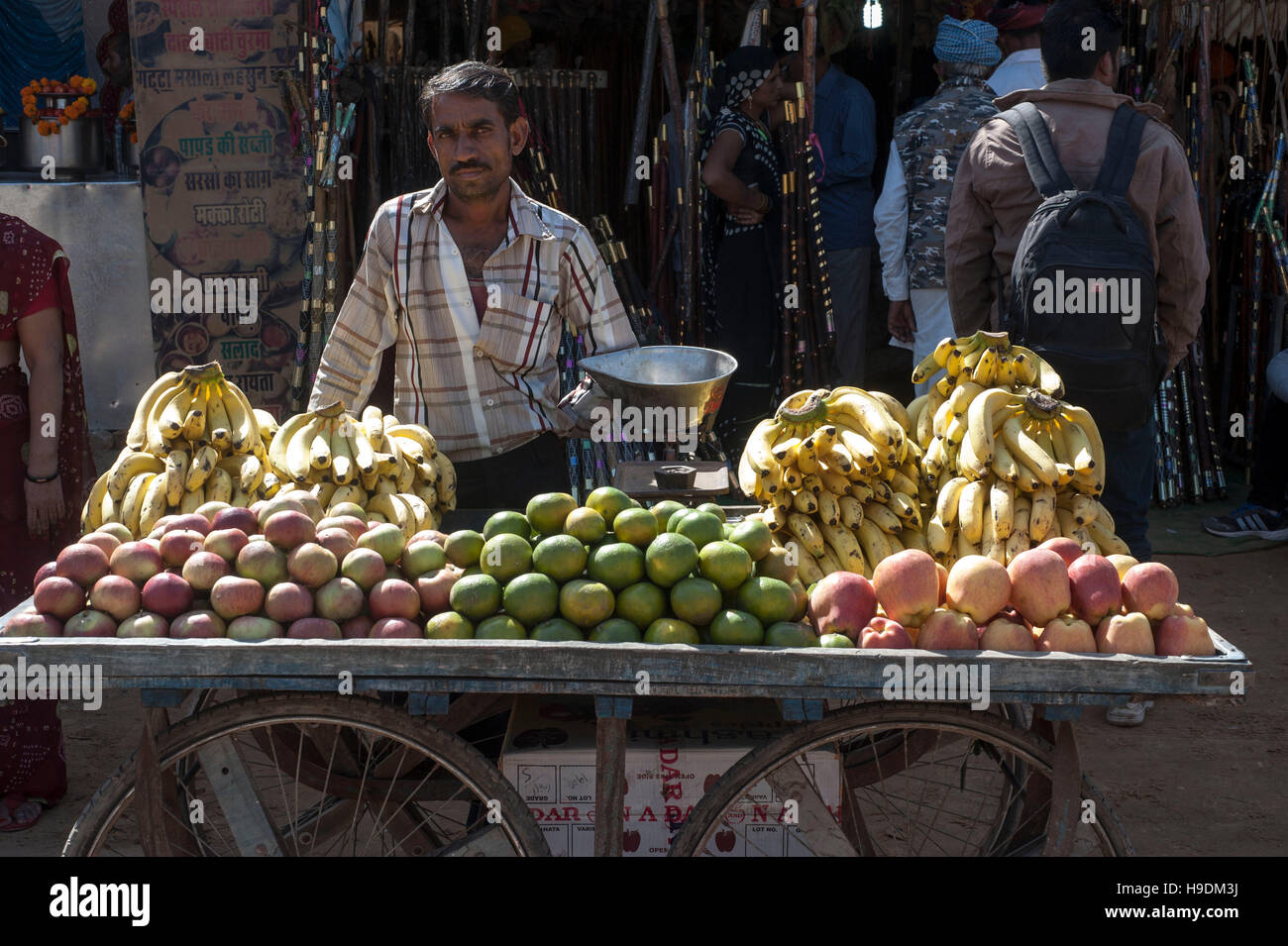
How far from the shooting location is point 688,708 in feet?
8.84

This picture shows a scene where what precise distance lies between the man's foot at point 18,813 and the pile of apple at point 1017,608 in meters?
2.35

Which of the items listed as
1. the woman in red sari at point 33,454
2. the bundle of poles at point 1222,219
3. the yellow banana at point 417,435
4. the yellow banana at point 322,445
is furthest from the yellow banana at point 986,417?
the bundle of poles at point 1222,219

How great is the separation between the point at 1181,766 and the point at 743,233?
10.1ft

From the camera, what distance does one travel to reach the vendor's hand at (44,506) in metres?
3.50

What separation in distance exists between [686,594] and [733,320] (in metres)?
3.95

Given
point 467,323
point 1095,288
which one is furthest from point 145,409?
point 1095,288

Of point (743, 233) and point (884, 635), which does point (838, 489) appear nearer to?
point (884, 635)

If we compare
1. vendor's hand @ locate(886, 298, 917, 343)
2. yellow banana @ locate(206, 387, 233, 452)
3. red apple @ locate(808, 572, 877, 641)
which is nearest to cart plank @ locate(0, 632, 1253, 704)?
red apple @ locate(808, 572, 877, 641)

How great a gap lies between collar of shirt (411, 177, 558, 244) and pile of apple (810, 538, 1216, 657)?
134 centimetres

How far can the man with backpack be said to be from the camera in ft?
10.8

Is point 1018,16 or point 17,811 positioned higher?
point 1018,16

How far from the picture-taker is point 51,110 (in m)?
6.77
